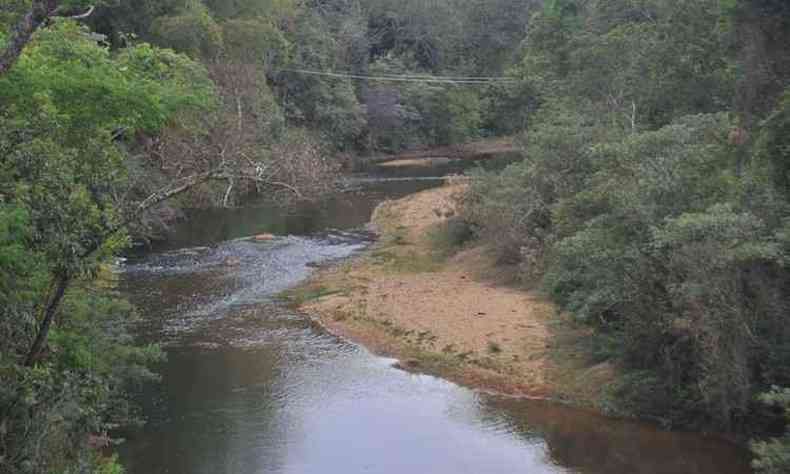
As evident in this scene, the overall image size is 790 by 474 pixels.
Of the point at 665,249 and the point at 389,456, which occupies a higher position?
the point at 665,249

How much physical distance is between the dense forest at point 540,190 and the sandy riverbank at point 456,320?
99 cm

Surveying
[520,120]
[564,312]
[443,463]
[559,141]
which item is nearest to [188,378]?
[443,463]

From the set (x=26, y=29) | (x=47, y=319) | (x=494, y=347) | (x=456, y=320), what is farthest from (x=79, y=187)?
(x=456, y=320)

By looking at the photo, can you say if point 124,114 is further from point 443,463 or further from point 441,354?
point 441,354

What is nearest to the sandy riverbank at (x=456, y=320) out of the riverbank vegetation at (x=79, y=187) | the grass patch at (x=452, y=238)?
the grass patch at (x=452, y=238)

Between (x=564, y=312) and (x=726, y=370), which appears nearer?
(x=726, y=370)

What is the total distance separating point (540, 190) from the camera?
30.1m

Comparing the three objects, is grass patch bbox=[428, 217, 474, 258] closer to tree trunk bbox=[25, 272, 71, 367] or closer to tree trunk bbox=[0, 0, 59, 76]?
tree trunk bbox=[25, 272, 71, 367]

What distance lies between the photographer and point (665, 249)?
1770 cm

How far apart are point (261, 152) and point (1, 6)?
443 cm

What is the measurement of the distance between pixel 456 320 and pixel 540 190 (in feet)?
21.9

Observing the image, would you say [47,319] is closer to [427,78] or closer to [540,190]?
[540,190]

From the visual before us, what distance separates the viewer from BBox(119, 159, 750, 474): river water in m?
16.8

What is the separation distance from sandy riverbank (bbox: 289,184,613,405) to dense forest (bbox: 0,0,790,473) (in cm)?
99
